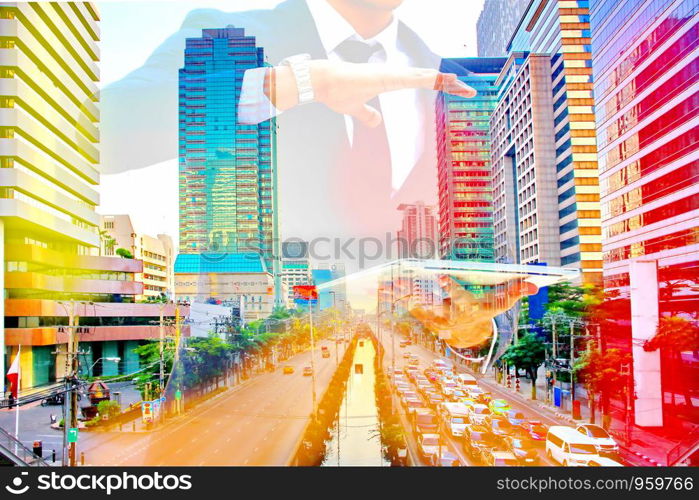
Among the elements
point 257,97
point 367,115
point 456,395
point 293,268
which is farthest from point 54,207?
point 456,395

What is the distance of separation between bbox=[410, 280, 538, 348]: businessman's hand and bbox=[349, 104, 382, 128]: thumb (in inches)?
175

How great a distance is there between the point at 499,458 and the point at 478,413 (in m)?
2.93

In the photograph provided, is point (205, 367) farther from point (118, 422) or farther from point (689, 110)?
point (689, 110)

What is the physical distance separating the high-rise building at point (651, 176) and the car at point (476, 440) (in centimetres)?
264

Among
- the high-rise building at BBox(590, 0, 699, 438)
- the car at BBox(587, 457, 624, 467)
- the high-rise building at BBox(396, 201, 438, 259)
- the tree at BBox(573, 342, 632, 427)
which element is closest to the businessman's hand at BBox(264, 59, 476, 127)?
the high-rise building at BBox(396, 201, 438, 259)

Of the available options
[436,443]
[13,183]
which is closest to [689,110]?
[436,443]

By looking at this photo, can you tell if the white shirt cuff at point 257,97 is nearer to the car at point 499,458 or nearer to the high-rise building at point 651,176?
the car at point 499,458

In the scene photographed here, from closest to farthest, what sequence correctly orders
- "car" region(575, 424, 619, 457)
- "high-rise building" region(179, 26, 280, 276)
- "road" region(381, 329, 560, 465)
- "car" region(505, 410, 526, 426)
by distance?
"car" region(575, 424, 619, 457), "road" region(381, 329, 560, 465), "car" region(505, 410, 526, 426), "high-rise building" region(179, 26, 280, 276)

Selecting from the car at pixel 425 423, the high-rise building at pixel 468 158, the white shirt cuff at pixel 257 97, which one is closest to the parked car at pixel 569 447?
the car at pixel 425 423

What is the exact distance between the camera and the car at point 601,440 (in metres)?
7.94

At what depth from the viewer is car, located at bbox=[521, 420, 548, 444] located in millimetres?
9016

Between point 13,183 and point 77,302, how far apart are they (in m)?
4.82

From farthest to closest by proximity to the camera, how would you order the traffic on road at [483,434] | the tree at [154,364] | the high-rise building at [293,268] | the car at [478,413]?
the high-rise building at [293,268] < the tree at [154,364] < the car at [478,413] < the traffic on road at [483,434]

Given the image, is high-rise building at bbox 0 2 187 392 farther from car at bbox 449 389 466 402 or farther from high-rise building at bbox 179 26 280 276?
A: car at bbox 449 389 466 402
